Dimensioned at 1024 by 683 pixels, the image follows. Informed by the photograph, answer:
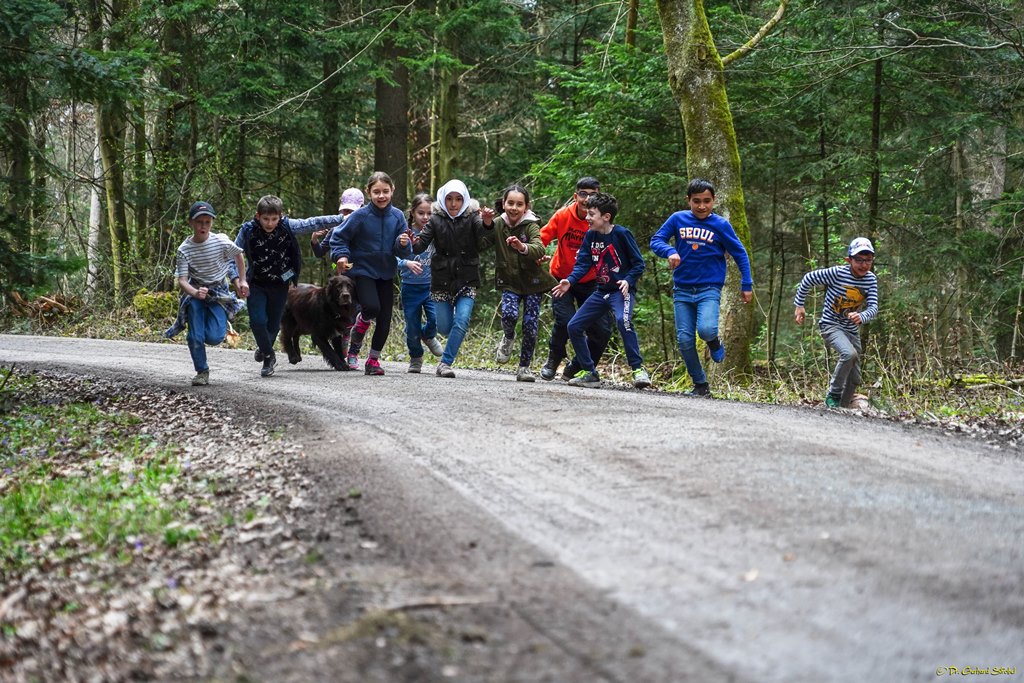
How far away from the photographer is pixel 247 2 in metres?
24.3

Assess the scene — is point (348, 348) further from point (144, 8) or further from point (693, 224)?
point (144, 8)

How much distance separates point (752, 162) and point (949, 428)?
10.1 metres

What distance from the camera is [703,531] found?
16.0 ft

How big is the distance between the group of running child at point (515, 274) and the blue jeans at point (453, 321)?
0.06 ft

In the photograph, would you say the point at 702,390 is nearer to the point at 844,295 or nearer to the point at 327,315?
the point at 844,295

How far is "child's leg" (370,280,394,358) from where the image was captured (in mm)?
12992

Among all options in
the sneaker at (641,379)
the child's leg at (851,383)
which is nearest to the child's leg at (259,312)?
the sneaker at (641,379)

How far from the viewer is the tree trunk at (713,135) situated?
14.4 metres

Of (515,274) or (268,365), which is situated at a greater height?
(515,274)

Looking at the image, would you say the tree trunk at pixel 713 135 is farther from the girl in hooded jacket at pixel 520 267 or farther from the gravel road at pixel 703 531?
the gravel road at pixel 703 531

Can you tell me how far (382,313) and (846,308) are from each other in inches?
224

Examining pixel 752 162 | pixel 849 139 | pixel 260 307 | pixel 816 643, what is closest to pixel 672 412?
pixel 816 643

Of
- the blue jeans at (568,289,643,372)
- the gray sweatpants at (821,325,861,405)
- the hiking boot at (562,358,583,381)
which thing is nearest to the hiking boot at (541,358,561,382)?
the hiking boot at (562,358,583,381)

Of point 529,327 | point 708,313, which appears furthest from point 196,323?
point 708,313
